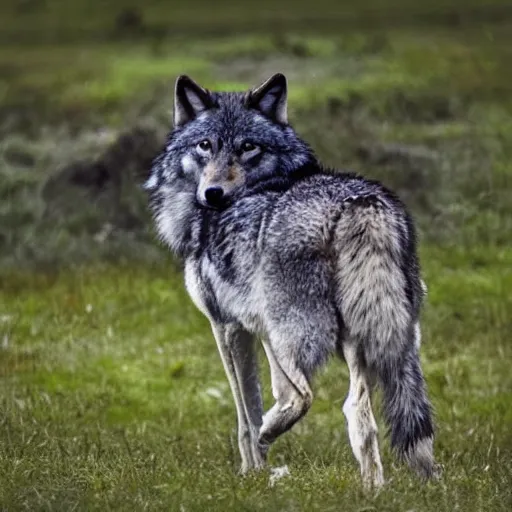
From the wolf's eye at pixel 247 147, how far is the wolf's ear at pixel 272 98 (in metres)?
0.32

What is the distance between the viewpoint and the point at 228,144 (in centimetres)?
799

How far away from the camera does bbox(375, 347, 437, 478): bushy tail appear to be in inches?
276

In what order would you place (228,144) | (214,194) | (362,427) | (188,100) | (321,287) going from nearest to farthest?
(362,427) → (321,287) → (214,194) → (228,144) → (188,100)

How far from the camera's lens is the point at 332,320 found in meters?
6.88

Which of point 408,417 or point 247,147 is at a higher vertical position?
point 247,147

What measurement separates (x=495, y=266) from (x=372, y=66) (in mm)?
16078

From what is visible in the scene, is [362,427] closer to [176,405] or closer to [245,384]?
[245,384]

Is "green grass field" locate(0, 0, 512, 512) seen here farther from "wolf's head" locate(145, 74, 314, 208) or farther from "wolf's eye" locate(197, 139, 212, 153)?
"wolf's eye" locate(197, 139, 212, 153)

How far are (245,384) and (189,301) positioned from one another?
5289mm

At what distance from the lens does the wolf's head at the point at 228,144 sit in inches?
311

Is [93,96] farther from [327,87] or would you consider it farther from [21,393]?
[21,393]

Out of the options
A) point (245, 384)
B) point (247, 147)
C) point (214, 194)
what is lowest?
point (245, 384)

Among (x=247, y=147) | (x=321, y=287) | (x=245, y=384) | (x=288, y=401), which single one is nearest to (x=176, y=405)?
(x=245, y=384)

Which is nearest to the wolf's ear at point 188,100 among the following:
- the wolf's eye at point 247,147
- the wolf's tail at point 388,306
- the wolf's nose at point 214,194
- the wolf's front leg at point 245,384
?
the wolf's eye at point 247,147
